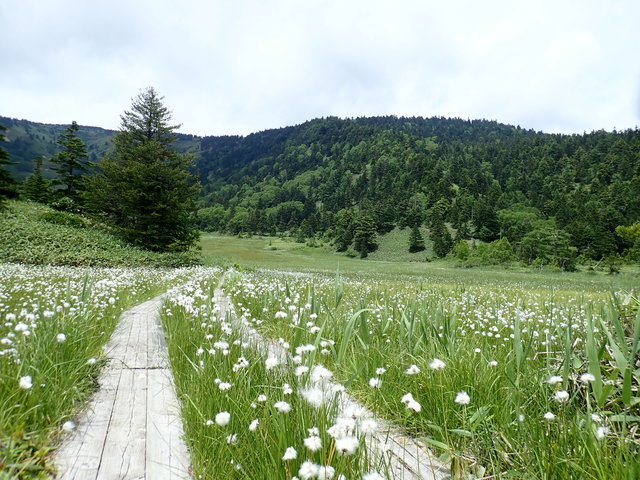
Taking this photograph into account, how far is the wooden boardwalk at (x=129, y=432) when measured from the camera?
2211 mm

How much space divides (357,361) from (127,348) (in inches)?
146

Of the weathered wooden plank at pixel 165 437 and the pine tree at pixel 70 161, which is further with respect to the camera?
the pine tree at pixel 70 161

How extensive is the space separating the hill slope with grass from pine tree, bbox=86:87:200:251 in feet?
7.77

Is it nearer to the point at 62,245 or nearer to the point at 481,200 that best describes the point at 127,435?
the point at 62,245

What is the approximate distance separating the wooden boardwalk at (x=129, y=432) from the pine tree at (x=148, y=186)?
Result: 84.0 feet

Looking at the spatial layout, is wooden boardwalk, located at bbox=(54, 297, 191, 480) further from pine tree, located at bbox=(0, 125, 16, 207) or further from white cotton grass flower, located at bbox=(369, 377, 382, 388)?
pine tree, located at bbox=(0, 125, 16, 207)

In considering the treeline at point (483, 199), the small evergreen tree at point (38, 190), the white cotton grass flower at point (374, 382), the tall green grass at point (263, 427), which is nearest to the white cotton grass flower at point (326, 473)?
the tall green grass at point (263, 427)

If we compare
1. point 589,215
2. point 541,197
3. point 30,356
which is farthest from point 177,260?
point 541,197

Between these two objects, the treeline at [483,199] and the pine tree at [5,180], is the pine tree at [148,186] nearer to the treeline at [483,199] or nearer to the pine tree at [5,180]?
the pine tree at [5,180]

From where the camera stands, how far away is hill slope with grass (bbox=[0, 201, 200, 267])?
64.2ft

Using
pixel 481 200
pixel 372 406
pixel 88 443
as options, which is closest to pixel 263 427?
pixel 372 406

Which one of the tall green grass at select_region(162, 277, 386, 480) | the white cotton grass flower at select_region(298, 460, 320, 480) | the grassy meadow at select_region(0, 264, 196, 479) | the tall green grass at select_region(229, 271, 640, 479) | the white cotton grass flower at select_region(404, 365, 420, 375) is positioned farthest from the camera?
the white cotton grass flower at select_region(404, 365, 420, 375)

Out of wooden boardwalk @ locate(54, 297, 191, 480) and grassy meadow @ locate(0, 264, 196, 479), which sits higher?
grassy meadow @ locate(0, 264, 196, 479)

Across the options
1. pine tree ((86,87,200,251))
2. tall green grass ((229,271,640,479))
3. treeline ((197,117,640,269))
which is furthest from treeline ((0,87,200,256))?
treeline ((197,117,640,269))
